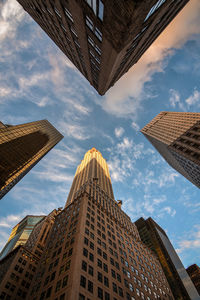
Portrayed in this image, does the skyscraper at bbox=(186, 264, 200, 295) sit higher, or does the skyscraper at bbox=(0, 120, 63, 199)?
the skyscraper at bbox=(0, 120, 63, 199)

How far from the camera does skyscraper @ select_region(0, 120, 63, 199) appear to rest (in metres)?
79.1

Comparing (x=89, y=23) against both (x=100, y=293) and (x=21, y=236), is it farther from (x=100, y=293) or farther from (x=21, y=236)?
(x=21, y=236)

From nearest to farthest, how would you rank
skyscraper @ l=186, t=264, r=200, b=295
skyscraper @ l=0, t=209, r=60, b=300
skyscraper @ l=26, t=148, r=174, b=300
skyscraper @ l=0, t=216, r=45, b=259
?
skyscraper @ l=26, t=148, r=174, b=300 < skyscraper @ l=0, t=209, r=60, b=300 < skyscraper @ l=0, t=216, r=45, b=259 < skyscraper @ l=186, t=264, r=200, b=295

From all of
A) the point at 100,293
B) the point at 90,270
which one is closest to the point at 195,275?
the point at 100,293

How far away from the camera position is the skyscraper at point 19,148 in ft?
260

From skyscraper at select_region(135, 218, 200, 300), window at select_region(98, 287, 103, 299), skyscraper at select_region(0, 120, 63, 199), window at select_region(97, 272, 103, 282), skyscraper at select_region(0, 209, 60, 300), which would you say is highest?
skyscraper at select_region(0, 120, 63, 199)

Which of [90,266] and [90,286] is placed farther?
[90,266]

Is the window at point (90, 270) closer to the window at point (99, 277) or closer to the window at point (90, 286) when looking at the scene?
the window at point (90, 286)

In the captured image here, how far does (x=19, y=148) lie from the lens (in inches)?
3506

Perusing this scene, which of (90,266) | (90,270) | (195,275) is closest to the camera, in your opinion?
(90,270)

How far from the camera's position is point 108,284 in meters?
34.2

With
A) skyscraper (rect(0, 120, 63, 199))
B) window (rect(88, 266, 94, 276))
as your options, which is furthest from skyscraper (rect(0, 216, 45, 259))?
window (rect(88, 266, 94, 276))

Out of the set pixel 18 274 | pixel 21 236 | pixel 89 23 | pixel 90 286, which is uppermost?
pixel 21 236

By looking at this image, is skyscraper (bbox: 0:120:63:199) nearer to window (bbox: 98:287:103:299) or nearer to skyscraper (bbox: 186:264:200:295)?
window (bbox: 98:287:103:299)
